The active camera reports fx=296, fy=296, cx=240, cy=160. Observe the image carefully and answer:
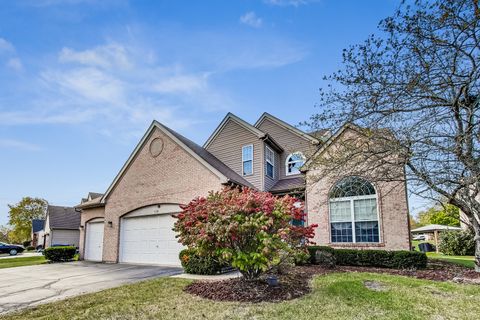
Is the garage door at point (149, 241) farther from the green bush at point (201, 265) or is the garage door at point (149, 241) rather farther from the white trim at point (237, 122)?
the white trim at point (237, 122)

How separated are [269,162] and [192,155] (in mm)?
5137

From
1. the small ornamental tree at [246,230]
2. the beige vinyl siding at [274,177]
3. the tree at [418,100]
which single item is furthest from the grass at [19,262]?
the tree at [418,100]

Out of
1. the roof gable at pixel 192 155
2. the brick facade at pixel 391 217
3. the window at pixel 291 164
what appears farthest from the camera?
the window at pixel 291 164

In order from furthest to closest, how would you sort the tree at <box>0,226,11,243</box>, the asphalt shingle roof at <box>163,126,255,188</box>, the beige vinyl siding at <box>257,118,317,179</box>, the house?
the tree at <box>0,226,11,243</box>, the beige vinyl siding at <box>257,118,317,179</box>, the asphalt shingle roof at <box>163,126,255,188</box>, the house

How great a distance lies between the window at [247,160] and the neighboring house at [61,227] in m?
32.5

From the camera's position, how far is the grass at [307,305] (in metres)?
5.84

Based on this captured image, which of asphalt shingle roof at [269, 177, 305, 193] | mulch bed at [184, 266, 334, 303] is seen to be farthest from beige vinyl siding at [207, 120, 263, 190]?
mulch bed at [184, 266, 334, 303]

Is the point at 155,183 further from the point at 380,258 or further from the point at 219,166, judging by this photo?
the point at 380,258

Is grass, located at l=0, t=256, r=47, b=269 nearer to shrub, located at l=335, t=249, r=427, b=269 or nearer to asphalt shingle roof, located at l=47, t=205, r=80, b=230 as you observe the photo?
asphalt shingle roof, located at l=47, t=205, r=80, b=230

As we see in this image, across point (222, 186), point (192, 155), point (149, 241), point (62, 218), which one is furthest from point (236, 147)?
point (62, 218)

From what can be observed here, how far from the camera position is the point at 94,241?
19078 millimetres

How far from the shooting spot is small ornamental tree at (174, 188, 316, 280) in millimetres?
7332

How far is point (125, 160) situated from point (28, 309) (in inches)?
465

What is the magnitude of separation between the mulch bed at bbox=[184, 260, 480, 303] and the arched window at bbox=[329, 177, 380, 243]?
9.44 ft
